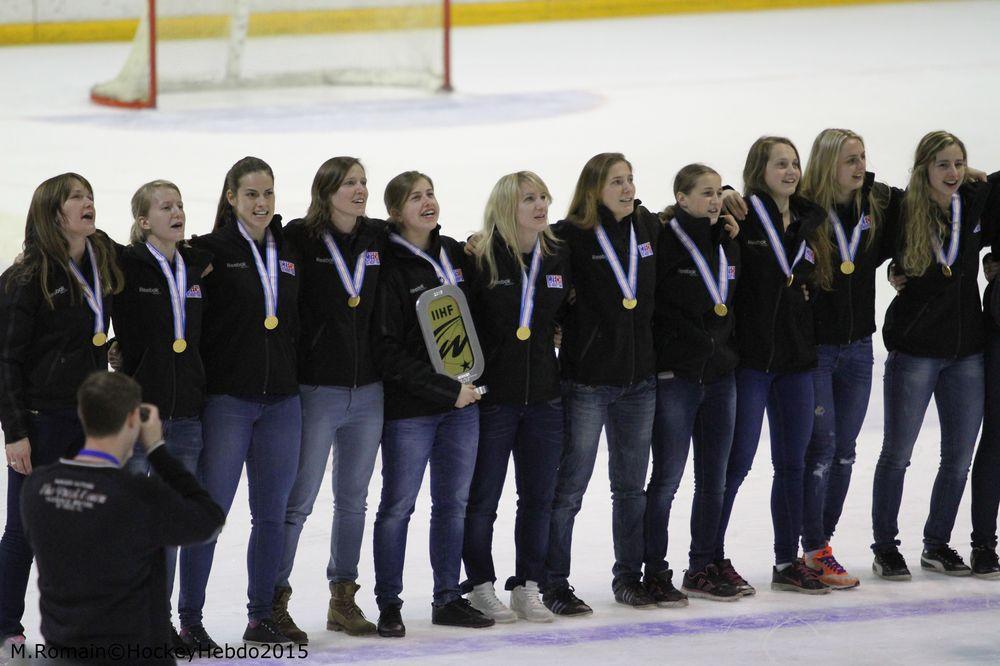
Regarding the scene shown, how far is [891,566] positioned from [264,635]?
2.62 meters

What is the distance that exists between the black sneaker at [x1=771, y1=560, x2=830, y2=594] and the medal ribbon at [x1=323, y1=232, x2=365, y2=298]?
6.88ft

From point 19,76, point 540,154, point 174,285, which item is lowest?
point 174,285

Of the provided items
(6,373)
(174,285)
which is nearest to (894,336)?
(174,285)

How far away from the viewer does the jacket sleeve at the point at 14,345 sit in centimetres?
518

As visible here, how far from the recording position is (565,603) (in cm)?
599

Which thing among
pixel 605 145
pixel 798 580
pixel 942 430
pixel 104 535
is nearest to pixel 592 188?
pixel 798 580

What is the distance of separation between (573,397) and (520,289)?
0.50 m

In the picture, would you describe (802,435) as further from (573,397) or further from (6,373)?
(6,373)

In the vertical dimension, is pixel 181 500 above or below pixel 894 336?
below

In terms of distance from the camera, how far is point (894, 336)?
6.52m

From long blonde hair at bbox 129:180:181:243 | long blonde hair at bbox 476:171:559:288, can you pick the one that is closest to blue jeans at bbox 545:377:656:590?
long blonde hair at bbox 476:171:559:288

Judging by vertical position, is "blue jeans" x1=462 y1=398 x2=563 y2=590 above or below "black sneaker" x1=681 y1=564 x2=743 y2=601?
above

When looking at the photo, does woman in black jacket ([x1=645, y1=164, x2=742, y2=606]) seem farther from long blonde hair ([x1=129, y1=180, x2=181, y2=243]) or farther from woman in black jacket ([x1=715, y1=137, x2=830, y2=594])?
long blonde hair ([x1=129, y1=180, x2=181, y2=243])

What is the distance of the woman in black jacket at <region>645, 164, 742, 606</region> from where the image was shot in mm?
6059
